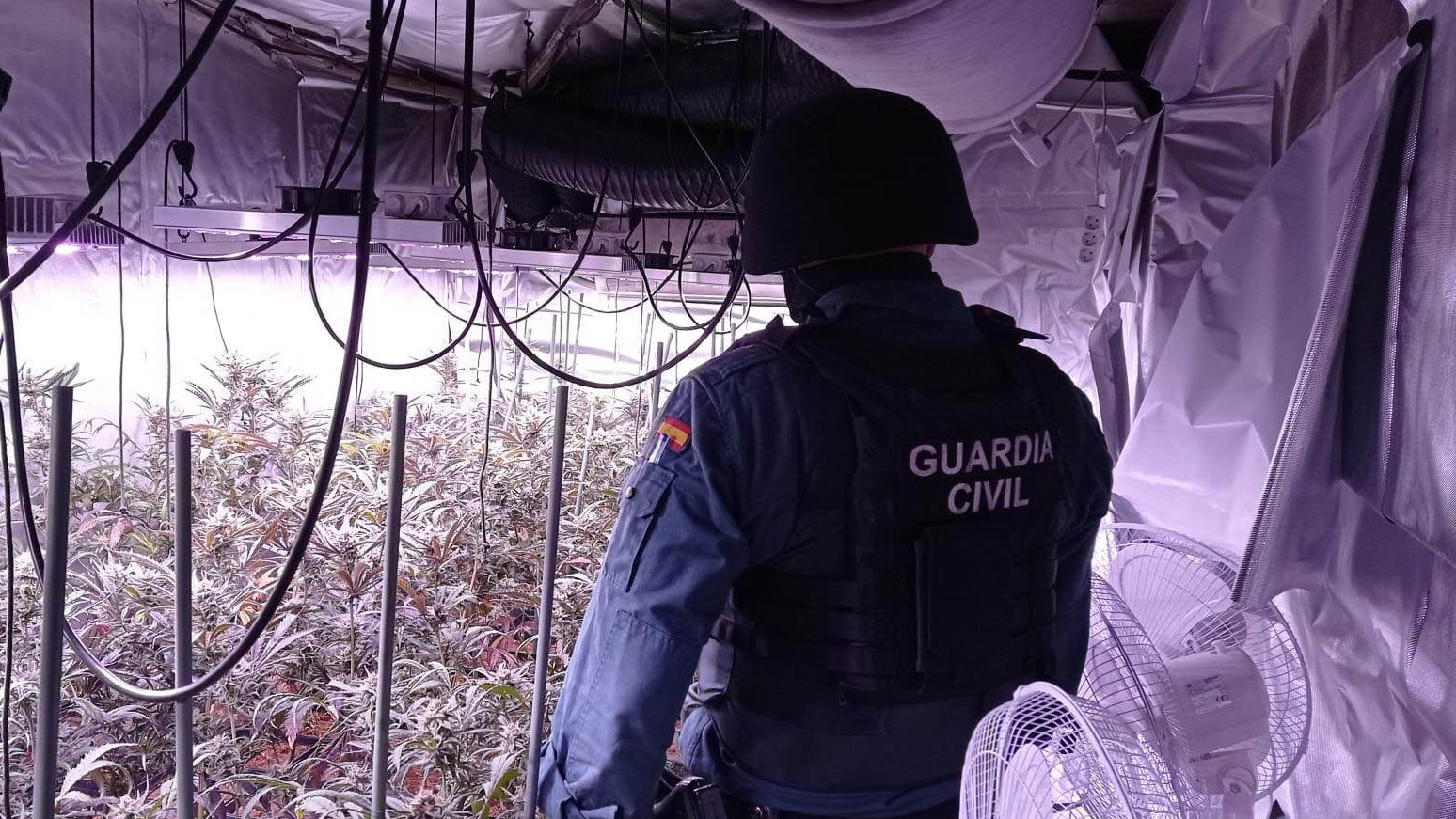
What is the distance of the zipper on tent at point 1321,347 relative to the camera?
2.78ft

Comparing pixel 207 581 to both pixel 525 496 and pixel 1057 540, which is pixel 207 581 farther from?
pixel 1057 540

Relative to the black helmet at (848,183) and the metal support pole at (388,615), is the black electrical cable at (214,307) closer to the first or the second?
the metal support pole at (388,615)

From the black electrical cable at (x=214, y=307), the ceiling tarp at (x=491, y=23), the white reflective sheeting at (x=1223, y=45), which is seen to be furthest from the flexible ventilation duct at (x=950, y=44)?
the black electrical cable at (x=214, y=307)

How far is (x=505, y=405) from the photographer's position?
4793 mm

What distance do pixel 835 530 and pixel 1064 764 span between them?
30 centimetres

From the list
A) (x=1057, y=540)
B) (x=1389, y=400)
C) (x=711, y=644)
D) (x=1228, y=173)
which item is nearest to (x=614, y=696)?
(x=711, y=644)

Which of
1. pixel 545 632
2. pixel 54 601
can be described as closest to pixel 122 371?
pixel 545 632

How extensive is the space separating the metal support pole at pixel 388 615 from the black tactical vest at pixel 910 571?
500 mm

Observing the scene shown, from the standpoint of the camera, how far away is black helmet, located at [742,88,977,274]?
971 mm

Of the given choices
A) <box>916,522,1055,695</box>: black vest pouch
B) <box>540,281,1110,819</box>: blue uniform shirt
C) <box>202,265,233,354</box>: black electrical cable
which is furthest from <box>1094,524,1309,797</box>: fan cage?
<box>202,265,233,354</box>: black electrical cable

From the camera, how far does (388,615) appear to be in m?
1.28

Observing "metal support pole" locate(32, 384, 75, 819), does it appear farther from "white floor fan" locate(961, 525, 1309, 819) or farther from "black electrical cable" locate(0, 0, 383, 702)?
"white floor fan" locate(961, 525, 1309, 819)

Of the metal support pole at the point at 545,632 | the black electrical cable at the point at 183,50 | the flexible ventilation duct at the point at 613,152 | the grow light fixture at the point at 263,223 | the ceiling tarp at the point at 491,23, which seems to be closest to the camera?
the metal support pole at the point at 545,632

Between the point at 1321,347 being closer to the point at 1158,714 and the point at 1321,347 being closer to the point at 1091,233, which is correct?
the point at 1158,714
